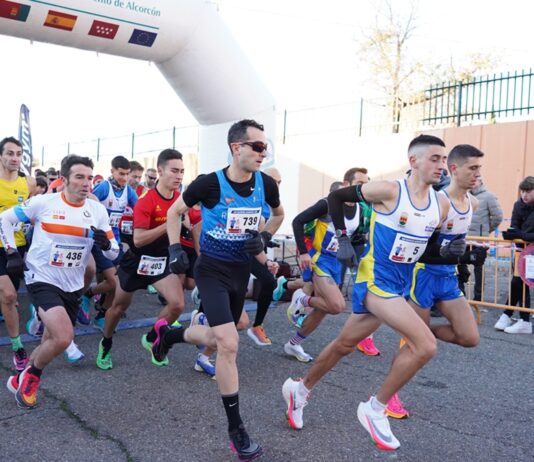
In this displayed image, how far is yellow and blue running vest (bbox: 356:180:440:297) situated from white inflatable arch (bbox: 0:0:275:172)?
5741 mm

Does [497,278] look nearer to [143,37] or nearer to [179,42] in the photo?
[179,42]

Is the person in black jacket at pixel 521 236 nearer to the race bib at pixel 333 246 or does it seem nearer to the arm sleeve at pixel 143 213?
the race bib at pixel 333 246

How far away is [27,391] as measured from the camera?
418 centimetres

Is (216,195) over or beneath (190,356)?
over

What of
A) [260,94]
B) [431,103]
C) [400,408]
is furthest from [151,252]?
[431,103]

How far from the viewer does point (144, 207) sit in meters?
5.22

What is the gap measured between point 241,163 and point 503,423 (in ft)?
8.52

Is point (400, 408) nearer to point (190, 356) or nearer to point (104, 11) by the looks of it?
point (190, 356)

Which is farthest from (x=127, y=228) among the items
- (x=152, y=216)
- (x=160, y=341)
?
(x=160, y=341)

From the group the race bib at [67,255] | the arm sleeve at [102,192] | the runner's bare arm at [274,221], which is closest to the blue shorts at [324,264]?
the runner's bare arm at [274,221]

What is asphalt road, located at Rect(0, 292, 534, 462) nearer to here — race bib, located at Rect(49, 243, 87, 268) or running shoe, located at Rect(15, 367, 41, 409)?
running shoe, located at Rect(15, 367, 41, 409)

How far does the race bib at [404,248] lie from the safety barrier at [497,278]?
13.3ft

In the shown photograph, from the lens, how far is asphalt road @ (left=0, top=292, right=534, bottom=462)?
139 inches

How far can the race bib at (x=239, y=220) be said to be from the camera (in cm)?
389
